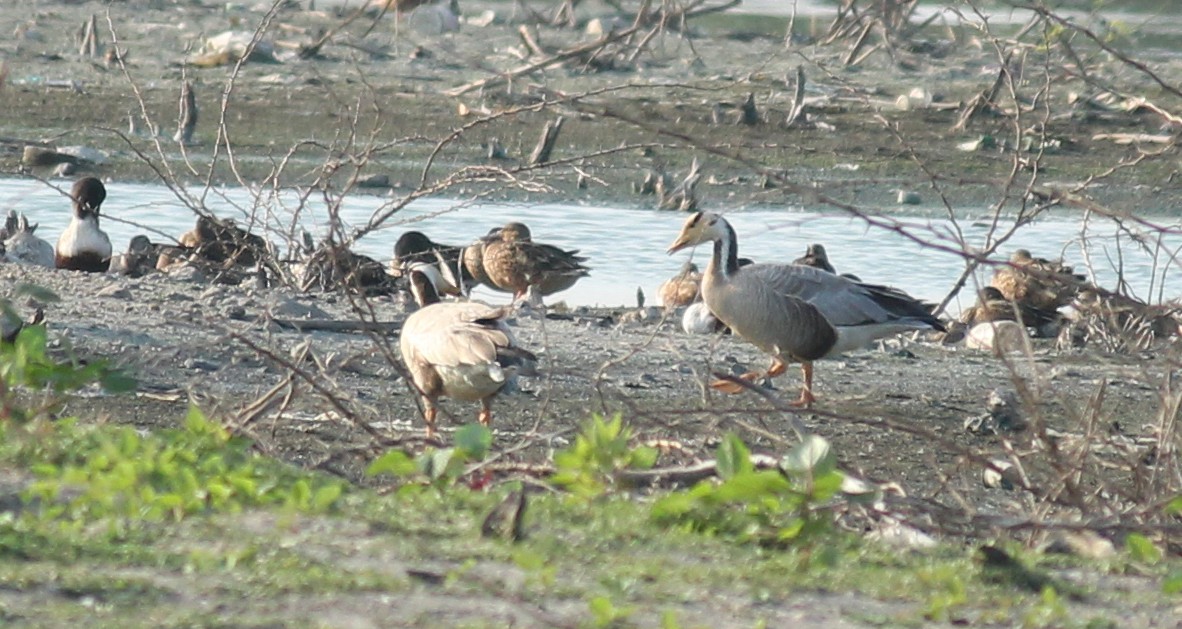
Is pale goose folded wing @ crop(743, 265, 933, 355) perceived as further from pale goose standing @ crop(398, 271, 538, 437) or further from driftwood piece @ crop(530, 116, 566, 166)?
driftwood piece @ crop(530, 116, 566, 166)

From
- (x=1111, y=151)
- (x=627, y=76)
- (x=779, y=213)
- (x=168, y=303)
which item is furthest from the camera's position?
(x=627, y=76)

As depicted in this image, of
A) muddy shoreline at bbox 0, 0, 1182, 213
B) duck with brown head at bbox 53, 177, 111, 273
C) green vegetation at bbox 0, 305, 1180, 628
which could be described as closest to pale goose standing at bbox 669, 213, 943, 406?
duck with brown head at bbox 53, 177, 111, 273

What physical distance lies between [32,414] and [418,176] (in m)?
11.4

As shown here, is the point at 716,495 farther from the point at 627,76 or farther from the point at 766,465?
the point at 627,76

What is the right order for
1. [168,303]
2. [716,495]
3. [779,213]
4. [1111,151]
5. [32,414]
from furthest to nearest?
[1111,151] < [779,213] < [168,303] < [32,414] < [716,495]

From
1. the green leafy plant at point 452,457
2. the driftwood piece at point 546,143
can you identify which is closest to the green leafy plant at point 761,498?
the green leafy plant at point 452,457

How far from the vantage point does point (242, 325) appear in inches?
350

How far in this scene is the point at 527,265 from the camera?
11.9 m

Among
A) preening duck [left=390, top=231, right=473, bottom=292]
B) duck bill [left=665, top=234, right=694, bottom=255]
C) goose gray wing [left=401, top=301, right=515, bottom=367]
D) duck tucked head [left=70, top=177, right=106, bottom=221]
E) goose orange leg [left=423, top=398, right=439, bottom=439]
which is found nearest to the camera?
goose orange leg [left=423, top=398, right=439, bottom=439]

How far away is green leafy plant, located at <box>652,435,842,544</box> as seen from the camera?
409cm

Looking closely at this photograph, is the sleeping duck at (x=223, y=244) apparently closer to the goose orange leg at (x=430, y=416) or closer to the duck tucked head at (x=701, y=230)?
the duck tucked head at (x=701, y=230)

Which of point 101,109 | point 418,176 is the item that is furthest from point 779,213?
point 101,109

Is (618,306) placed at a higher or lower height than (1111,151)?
lower

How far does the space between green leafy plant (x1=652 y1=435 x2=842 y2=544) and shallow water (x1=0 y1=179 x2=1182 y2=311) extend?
25.1 feet
